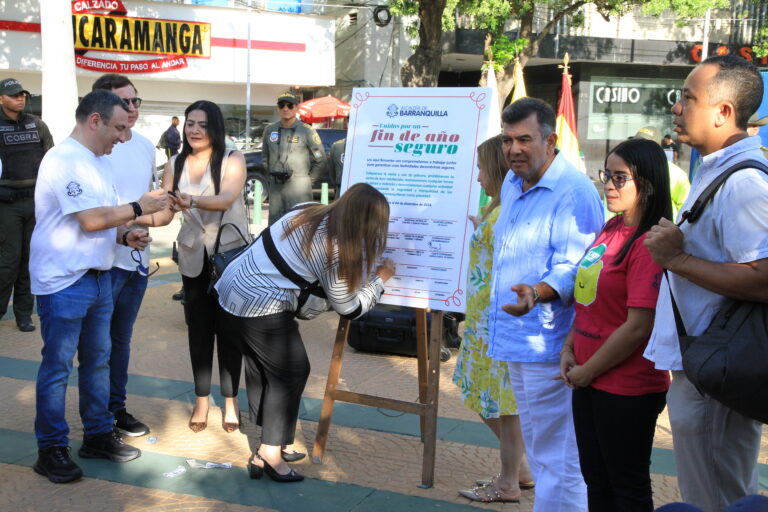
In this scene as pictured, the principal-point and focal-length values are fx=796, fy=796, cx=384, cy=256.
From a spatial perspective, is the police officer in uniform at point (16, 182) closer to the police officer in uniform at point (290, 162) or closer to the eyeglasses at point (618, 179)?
the police officer in uniform at point (290, 162)

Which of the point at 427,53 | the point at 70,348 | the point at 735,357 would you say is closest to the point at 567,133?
the point at 70,348

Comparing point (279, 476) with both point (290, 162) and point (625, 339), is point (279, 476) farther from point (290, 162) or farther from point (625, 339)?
→ point (290, 162)

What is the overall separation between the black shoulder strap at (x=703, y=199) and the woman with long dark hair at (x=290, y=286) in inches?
68.1

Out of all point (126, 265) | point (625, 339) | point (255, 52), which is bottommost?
point (126, 265)

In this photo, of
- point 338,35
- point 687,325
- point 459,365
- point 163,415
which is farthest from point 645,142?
point 338,35

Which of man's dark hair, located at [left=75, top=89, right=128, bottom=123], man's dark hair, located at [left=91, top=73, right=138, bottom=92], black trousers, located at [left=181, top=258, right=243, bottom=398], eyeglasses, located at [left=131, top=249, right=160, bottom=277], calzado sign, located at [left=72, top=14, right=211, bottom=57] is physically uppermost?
calzado sign, located at [left=72, top=14, right=211, bottom=57]

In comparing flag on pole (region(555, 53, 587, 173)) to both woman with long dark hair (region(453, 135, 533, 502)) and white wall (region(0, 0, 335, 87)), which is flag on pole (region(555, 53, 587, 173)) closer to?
woman with long dark hair (region(453, 135, 533, 502))

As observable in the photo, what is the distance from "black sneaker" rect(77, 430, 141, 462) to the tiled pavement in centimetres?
5

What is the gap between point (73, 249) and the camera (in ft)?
13.3

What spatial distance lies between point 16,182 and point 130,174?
2936 mm

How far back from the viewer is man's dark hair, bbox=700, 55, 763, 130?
236cm

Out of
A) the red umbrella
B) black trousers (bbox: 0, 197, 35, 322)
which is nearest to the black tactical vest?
black trousers (bbox: 0, 197, 35, 322)

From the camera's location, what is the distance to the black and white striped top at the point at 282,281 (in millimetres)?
3936

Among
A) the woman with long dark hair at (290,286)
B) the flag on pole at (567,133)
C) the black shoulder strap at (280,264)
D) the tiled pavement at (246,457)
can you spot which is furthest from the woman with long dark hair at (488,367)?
the flag on pole at (567,133)
